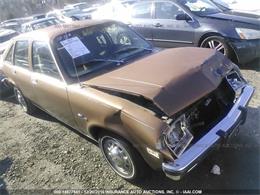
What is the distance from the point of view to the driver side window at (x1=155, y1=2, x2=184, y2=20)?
6805 millimetres

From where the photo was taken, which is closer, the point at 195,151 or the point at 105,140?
the point at 195,151

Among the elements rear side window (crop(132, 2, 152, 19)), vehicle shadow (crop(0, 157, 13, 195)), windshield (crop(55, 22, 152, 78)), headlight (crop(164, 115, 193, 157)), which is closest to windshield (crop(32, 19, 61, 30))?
rear side window (crop(132, 2, 152, 19))

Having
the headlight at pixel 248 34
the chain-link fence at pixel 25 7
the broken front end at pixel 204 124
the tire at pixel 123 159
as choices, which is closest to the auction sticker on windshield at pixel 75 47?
the tire at pixel 123 159

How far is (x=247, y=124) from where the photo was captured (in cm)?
416

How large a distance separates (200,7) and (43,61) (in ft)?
13.8

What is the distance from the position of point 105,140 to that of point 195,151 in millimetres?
1114

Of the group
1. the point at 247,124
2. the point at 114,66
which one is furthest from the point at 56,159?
the point at 247,124

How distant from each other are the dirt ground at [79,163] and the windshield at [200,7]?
7.85ft

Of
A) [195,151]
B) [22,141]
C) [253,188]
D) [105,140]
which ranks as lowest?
[22,141]


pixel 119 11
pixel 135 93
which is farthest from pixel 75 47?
pixel 119 11

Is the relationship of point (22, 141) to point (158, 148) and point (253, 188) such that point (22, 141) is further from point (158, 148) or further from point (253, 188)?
point (253, 188)

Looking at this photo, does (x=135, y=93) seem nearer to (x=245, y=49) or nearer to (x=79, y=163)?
(x=79, y=163)

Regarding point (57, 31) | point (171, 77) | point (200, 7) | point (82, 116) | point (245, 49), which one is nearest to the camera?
point (171, 77)

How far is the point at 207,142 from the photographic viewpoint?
2885mm
